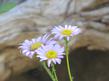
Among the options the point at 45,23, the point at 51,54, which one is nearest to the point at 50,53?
the point at 51,54

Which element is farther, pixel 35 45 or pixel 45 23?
pixel 45 23

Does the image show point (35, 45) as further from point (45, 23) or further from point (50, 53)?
point (45, 23)

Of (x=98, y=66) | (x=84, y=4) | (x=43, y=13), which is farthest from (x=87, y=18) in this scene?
(x=98, y=66)

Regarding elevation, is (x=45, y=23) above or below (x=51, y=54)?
above

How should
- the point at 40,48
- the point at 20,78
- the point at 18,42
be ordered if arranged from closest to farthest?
the point at 40,48 < the point at 18,42 < the point at 20,78

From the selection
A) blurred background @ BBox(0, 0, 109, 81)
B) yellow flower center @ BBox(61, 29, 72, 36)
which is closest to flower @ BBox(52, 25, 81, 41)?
yellow flower center @ BBox(61, 29, 72, 36)

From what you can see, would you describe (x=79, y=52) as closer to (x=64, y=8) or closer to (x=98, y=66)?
(x=98, y=66)

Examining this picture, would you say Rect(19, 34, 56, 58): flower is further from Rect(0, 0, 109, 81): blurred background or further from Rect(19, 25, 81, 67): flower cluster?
Rect(0, 0, 109, 81): blurred background

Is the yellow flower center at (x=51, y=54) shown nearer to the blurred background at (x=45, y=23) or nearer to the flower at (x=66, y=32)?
the flower at (x=66, y=32)

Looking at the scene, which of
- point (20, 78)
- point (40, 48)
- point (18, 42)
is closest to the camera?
point (40, 48)
